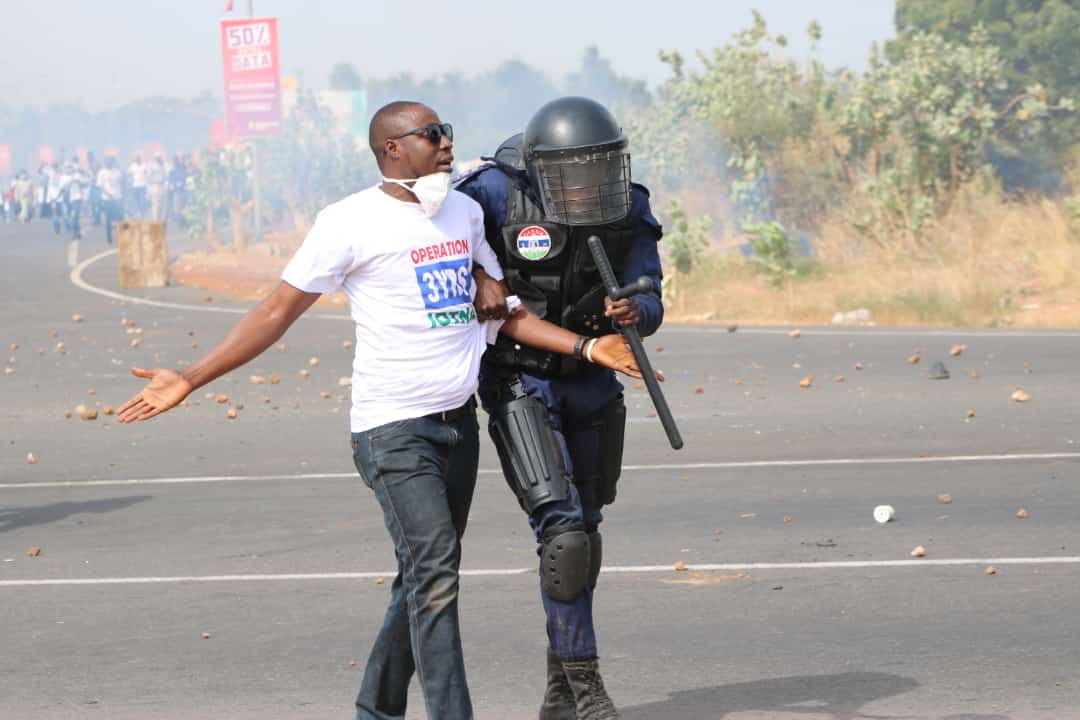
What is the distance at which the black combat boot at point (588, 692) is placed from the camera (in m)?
5.50

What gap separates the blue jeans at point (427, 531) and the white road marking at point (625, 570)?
2829 mm

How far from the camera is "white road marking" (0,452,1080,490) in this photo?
1120 centimetres

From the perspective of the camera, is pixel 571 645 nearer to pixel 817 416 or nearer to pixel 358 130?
pixel 817 416

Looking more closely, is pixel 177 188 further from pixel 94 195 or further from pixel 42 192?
pixel 42 192

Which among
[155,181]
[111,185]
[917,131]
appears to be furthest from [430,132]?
[155,181]

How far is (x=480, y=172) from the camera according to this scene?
5.75 m

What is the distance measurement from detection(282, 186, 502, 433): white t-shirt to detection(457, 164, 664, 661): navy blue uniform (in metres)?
0.42

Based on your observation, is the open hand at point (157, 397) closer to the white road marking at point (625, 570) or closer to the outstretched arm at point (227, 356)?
the outstretched arm at point (227, 356)

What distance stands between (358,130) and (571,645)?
6201 cm

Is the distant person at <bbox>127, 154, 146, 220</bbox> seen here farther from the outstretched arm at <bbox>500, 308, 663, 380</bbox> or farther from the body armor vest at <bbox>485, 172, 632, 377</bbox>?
the outstretched arm at <bbox>500, 308, 663, 380</bbox>

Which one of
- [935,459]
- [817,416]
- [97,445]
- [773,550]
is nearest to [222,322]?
[97,445]

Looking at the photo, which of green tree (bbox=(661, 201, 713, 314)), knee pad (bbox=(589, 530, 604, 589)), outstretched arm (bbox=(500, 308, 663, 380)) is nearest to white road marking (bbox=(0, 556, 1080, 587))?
knee pad (bbox=(589, 530, 604, 589))

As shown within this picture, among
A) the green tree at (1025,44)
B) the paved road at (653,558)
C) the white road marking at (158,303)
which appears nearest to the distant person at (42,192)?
the green tree at (1025,44)

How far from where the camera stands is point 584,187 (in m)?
5.54
